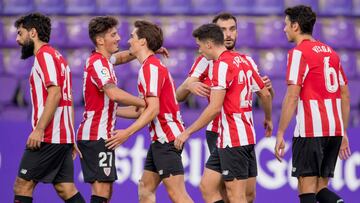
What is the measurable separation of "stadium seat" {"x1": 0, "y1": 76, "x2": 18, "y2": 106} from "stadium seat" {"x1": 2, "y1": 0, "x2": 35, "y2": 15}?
5.10 feet

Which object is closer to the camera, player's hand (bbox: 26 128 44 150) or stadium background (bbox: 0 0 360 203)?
player's hand (bbox: 26 128 44 150)

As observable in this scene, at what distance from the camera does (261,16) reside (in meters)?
12.8

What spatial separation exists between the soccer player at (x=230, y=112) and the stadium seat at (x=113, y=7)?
18.5ft

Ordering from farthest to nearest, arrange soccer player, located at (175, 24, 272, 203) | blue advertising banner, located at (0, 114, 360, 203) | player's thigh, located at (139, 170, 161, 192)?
blue advertising banner, located at (0, 114, 360, 203), player's thigh, located at (139, 170, 161, 192), soccer player, located at (175, 24, 272, 203)

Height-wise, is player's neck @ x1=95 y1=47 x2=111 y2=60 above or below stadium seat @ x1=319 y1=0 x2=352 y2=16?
below

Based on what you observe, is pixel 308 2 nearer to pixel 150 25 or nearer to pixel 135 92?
pixel 135 92

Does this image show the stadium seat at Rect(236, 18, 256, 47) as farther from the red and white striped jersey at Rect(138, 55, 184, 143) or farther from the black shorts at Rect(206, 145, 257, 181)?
the black shorts at Rect(206, 145, 257, 181)

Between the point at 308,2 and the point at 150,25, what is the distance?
5.62 meters

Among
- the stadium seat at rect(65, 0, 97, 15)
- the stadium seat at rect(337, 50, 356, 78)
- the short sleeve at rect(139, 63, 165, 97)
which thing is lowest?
the stadium seat at rect(337, 50, 356, 78)

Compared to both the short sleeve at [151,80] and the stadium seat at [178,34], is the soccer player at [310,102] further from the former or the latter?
the stadium seat at [178,34]

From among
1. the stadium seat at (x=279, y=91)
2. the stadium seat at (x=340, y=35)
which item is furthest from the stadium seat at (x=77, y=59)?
the stadium seat at (x=340, y=35)

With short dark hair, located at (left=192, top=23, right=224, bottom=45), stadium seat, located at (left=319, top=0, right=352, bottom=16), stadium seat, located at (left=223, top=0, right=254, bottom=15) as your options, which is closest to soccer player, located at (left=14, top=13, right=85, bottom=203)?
short dark hair, located at (left=192, top=23, right=224, bottom=45)

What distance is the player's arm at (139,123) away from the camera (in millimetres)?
7199

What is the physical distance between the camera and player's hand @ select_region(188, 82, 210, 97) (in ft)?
24.7
